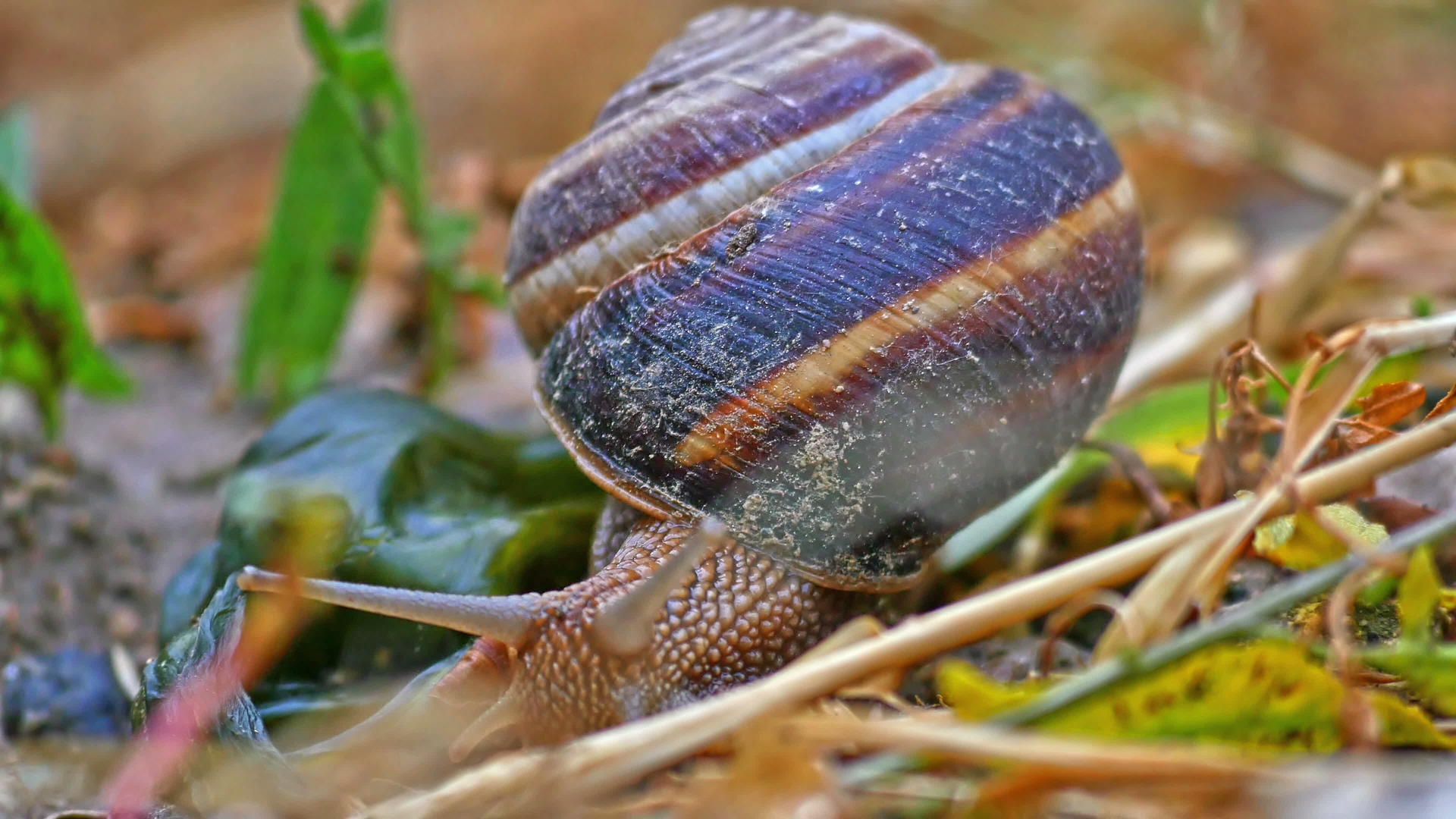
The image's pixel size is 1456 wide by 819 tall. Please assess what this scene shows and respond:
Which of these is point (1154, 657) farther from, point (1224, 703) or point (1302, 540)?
point (1302, 540)

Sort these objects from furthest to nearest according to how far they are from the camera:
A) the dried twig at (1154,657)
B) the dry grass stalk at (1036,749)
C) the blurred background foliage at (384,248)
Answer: the blurred background foliage at (384,248), the dried twig at (1154,657), the dry grass stalk at (1036,749)

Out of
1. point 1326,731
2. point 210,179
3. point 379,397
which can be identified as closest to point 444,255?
point 379,397

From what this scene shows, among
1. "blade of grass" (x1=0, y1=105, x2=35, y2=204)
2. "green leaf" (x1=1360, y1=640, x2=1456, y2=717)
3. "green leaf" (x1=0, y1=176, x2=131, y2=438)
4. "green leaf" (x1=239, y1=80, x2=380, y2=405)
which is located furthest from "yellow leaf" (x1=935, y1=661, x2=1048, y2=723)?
"blade of grass" (x1=0, y1=105, x2=35, y2=204)

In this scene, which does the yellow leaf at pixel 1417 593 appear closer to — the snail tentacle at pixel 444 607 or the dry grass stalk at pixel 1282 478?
the dry grass stalk at pixel 1282 478

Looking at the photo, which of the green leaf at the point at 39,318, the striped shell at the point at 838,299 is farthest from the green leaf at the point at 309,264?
the striped shell at the point at 838,299

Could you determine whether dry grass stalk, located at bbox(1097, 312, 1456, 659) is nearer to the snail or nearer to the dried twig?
the dried twig
